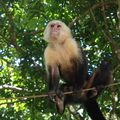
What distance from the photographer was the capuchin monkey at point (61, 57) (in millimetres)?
5844

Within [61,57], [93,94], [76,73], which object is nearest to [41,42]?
[61,57]

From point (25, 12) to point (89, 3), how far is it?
1.02 meters

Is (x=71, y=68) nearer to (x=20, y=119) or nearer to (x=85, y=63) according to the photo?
(x=85, y=63)

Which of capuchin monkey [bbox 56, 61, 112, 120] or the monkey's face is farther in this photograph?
the monkey's face

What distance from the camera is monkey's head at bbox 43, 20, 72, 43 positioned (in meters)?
5.85

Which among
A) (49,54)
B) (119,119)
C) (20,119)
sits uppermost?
(49,54)

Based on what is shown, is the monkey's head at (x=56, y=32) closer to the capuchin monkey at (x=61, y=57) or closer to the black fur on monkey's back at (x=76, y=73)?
the capuchin monkey at (x=61, y=57)

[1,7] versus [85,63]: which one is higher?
[1,7]

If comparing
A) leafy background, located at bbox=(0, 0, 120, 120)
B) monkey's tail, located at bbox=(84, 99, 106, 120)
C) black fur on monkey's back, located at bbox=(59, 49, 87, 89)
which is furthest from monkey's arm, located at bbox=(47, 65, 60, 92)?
monkey's tail, located at bbox=(84, 99, 106, 120)

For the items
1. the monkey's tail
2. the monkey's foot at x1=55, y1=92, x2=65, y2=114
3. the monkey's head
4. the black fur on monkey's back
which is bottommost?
the monkey's tail

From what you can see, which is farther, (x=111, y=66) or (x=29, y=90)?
(x=29, y=90)

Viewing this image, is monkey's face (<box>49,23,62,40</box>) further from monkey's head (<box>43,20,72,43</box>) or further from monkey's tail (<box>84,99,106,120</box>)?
monkey's tail (<box>84,99,106,120</box>)

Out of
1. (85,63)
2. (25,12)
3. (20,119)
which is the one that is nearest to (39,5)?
(25,12)

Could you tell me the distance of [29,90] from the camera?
6477 mm
